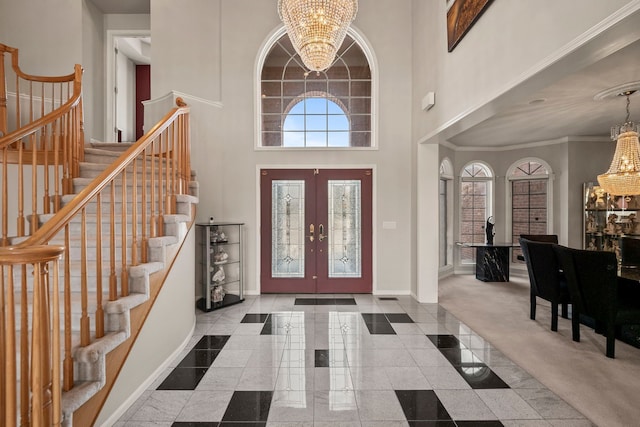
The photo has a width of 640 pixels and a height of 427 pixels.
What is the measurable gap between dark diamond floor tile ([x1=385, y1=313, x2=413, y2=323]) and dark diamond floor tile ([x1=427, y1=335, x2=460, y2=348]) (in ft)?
1.78

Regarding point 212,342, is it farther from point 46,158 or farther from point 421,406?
point 46,158

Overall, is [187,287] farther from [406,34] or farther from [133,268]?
[406,34]

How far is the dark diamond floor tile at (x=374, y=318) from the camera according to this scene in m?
4.20

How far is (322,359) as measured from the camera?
3.11 meters

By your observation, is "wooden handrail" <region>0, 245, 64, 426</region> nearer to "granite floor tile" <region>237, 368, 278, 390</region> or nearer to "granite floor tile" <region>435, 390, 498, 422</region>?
"granite floor tile" <region>237, 368, 278, 390</region>

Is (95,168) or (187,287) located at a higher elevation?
(95,168)

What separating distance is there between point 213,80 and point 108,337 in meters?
4.51

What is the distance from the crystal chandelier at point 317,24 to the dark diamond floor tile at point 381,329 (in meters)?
3.01

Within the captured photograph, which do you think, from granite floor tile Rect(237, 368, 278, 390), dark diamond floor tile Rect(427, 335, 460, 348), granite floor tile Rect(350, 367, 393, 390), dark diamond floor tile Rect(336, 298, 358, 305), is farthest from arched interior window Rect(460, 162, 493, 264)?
granite floor tile Rect(237, 368, 278, 390)

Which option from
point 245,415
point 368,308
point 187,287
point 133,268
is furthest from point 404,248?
point 133,268

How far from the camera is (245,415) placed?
2273 millimetres

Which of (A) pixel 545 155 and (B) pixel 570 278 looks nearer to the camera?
(B) pixel 570 278

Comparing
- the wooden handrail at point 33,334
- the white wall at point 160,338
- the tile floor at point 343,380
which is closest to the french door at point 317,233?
the tile floor at point 343,380

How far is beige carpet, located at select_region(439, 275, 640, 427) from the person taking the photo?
240cm
